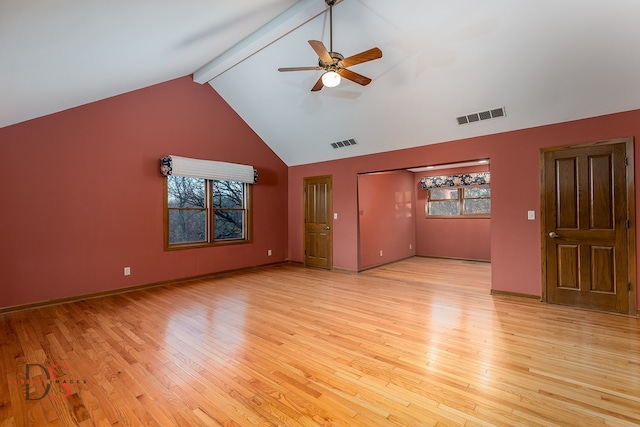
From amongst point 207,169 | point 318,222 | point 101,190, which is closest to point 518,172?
point 318,222

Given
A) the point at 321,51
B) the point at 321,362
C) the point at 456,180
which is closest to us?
the point at 321,362

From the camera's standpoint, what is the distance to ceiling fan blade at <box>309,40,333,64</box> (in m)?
2.83

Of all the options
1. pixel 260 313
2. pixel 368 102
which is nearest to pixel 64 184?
pixel 260 313

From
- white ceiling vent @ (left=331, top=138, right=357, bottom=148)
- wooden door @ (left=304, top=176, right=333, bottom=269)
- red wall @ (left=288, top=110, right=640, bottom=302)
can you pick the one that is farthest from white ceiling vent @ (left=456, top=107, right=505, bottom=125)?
wooden door @ (left=304, top=176, right=333, bottom=269)

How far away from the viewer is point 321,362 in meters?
2.48

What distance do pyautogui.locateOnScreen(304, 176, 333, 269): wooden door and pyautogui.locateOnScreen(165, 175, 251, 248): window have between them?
1.40 m

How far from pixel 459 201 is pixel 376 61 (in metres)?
5.29

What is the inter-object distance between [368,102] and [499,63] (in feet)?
5.98

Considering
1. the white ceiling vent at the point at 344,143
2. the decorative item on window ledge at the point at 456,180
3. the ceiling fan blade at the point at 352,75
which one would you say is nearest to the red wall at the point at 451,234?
the decorative item on window ledge at the point at 456,180

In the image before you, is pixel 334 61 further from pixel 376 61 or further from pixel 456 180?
pixel 456 180

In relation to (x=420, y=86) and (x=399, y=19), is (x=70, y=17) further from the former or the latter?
(x=420, y=86)

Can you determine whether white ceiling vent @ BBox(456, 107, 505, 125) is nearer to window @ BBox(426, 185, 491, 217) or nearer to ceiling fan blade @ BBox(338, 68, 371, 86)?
ceiling fan blade @ BBox(338, 68, 371, 86)

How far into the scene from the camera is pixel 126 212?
4762mm

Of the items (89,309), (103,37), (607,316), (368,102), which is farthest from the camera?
(368,102)
